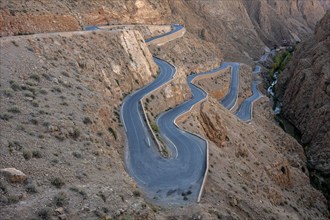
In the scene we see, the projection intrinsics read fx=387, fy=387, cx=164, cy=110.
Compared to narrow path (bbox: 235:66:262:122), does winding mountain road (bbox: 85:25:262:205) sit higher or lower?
lower

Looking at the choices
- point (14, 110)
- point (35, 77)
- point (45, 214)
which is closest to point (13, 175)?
point (45, 214)

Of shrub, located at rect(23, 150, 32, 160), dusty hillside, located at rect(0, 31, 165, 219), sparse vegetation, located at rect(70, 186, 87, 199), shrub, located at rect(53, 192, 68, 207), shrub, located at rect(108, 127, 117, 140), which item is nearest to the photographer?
shrub, located at rect(53, 192, 68, 207)

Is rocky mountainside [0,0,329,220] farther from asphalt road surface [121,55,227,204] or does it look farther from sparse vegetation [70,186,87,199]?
asphalt road surface [121,55,227,204]

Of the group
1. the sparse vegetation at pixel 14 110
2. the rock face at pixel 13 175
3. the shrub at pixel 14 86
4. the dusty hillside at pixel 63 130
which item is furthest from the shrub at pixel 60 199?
the shrub at pixel 14 86

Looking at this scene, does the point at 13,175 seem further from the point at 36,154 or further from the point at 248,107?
the point at 248,107

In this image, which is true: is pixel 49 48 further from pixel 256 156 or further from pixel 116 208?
pixel 256 156

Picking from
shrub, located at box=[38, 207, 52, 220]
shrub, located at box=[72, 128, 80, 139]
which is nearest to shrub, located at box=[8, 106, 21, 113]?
shrub, located at box=[72, 128, 80, 139]

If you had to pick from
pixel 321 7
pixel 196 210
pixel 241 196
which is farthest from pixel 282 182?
pixel 321 7
